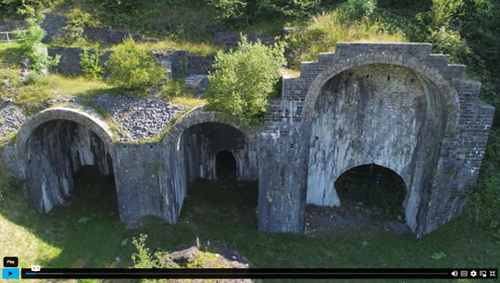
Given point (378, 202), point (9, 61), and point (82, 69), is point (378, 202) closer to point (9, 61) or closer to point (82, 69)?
point (82, 69)

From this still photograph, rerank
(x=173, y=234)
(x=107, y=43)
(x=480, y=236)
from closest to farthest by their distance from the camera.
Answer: (x=480, y=236), (x=173, y=234), (x=107, y=43)

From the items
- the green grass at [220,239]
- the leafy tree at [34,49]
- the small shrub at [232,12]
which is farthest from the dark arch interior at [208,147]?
the leafy tree at [34,49]

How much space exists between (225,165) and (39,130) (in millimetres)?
7955

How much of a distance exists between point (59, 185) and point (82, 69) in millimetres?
4956

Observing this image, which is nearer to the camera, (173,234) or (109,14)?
(173,234)

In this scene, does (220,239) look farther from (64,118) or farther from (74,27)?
(74,27)

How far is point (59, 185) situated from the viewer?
639 inches

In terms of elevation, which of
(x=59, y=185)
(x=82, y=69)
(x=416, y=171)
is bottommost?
(x=59, y=185)

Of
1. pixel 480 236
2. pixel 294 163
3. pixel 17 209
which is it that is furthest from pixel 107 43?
pixel 480 236

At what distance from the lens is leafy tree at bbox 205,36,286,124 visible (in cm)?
1254

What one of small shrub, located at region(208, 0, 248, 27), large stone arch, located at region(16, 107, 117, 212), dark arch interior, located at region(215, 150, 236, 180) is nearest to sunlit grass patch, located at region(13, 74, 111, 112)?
large stone arch, located at region(16, 107, 117, 212)

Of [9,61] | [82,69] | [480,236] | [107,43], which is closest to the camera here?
[480,236]

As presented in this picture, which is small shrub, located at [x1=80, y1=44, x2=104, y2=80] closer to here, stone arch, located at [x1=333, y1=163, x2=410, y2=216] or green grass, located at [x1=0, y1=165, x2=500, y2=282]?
green grass, located at [x1=0, y1=165, x2=500, y2=282]

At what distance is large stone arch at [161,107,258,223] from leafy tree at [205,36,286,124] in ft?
1.79
